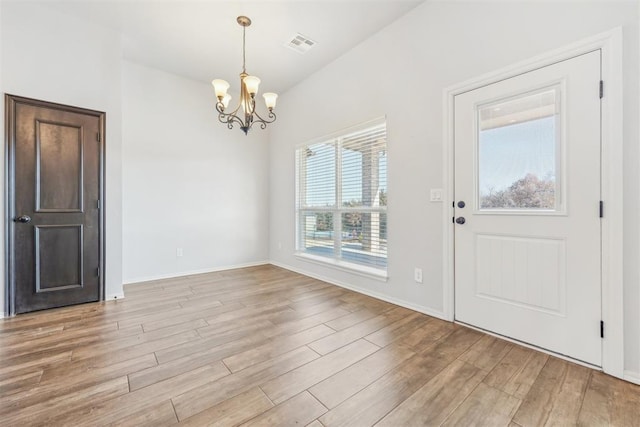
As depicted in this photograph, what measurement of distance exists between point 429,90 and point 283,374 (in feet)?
8.95

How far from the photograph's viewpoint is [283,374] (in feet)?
5.48

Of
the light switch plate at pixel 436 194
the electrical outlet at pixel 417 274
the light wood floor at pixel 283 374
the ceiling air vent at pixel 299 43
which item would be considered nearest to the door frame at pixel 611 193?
the light wood floor at pixel 283 374

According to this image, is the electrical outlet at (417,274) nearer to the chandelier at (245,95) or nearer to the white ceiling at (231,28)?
the chandelier at (245,95)

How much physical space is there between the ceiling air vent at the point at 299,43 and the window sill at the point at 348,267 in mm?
2843

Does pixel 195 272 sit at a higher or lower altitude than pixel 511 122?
lower

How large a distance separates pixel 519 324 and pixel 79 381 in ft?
9.86

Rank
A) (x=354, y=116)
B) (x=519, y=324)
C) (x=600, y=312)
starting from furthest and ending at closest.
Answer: (x=354, y=116) → (x=519, y=324) → (x=600, y=312)

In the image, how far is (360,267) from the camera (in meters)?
3.45

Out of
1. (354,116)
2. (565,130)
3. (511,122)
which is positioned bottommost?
(565,130)

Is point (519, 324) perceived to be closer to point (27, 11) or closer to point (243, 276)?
point (243, 276)

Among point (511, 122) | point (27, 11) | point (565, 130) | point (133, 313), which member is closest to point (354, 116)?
point (511, 122)

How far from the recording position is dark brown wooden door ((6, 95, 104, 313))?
2623mm

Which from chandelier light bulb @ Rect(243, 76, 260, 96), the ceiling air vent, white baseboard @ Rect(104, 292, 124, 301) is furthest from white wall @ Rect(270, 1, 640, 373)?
white baseboard @ Rect(104, 292, 124, 301)

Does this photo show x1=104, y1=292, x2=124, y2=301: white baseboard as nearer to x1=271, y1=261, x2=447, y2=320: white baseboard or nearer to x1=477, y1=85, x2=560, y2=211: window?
x1=271, y1=261, x2=447, y2=320: white baseboard
